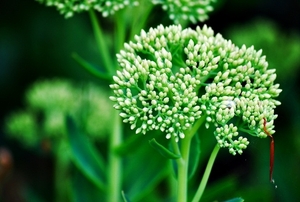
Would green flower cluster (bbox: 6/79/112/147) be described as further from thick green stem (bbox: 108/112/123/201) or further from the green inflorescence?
the green inflorescence

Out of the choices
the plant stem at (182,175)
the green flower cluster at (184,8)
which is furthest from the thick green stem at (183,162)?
the green flower cluster at (184,8)

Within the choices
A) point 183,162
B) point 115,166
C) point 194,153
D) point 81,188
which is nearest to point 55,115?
point 81,188

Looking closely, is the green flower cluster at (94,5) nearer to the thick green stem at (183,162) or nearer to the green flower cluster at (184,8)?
the green flower cluster at (184,8)

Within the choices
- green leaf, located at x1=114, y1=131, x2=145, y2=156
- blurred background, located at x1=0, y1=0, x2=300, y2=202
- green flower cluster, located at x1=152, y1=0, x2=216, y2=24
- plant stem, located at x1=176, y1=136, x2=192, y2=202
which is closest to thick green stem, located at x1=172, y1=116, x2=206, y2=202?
plant stem, located at x1=176, y1=136, x2=192, y2=202

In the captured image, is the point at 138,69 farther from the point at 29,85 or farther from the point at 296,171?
the point at 29,85

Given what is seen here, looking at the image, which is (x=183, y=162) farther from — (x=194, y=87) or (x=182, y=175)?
(x=194, y=87)
